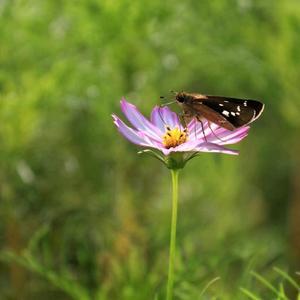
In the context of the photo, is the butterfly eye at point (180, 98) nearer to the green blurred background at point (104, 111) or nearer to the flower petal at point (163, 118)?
the flower petal at point (163, 118)

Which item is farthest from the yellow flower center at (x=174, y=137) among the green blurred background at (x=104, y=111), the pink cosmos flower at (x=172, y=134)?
the green blurred background at (x=104, y=111)

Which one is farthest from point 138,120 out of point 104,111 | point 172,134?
point 104,111

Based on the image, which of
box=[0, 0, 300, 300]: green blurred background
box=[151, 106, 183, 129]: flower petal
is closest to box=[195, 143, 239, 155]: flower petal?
box=[151, 106, 183, 129]: flower petal

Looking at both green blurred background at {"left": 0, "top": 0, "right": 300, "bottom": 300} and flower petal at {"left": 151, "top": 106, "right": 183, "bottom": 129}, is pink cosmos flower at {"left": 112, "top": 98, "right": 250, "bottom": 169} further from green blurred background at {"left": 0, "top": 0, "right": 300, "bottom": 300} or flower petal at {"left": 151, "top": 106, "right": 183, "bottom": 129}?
green blurred background at {"left": 0, "top": 0, "right": 300, "bottom": 300}

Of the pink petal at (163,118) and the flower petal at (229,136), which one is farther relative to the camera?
the pink petal at (163,118)

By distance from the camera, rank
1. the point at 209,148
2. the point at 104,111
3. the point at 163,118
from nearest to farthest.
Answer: the point at 209,148 < the point at 163,118 < the point at 104,111

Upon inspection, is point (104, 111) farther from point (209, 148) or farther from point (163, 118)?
point (209, 148)

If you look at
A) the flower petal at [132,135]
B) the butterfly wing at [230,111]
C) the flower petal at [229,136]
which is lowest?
the flower petal at [132,135]
